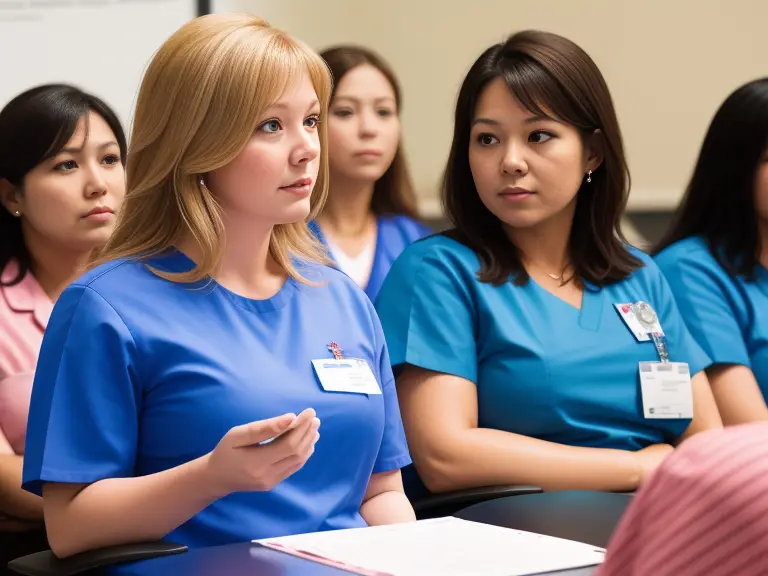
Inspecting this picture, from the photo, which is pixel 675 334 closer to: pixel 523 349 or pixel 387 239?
pixel 523 349

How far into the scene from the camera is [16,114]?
7.69 ft

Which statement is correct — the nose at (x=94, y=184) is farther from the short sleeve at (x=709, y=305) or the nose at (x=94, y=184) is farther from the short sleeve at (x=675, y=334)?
the short sleeve at (x=709, y=305)

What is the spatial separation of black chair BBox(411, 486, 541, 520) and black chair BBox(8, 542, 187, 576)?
725 millimetres

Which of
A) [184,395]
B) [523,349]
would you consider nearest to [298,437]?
[184,395]

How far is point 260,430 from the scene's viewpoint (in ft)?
4.28

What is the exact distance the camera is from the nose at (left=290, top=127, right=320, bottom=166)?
1.62m

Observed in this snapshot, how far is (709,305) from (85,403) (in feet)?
5.27

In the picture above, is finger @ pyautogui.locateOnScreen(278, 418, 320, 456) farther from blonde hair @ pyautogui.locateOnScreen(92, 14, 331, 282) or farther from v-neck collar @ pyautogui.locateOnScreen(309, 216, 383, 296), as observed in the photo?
v-neck collar @ pyautogui.locateOnScreen(309, 216, 383, 296)

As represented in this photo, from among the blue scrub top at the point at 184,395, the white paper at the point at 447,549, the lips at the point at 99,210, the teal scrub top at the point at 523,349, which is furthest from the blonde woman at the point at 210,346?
the lips at the point at 99,210

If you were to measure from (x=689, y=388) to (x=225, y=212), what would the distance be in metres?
1.10

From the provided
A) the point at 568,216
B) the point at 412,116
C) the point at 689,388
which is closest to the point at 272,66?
the point at 568,216

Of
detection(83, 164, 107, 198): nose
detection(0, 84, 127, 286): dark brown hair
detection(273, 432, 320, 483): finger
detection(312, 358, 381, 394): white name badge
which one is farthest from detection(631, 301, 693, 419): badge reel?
detection(0, 84, 127, 286): dark brown hair

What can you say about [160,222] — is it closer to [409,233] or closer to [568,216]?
[568,216]

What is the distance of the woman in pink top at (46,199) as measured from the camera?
229 centimetres
